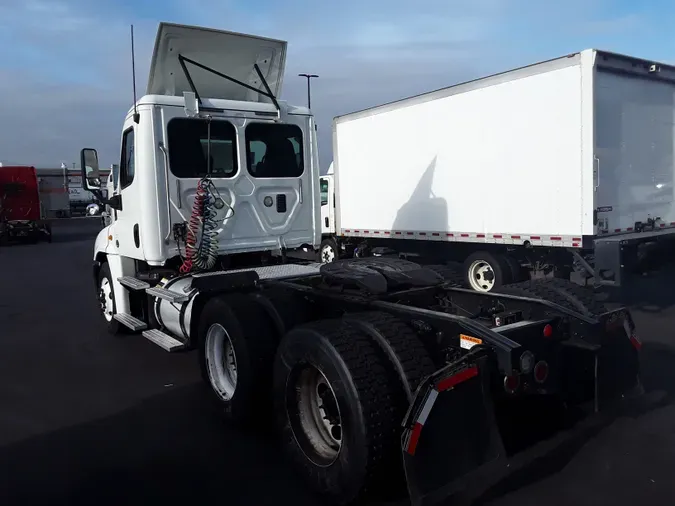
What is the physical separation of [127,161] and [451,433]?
5122mm

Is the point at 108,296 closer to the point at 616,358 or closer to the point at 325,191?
the point at 616,358

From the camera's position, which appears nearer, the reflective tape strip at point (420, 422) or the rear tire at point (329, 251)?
the reflective tape strip at point (420, 422)

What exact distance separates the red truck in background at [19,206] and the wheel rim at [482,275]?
23517mm

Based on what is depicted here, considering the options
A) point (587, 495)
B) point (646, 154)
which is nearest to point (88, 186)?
point (587, 495)

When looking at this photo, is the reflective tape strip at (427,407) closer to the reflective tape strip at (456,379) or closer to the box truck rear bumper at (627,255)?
the reflective tape strip at (456,379)

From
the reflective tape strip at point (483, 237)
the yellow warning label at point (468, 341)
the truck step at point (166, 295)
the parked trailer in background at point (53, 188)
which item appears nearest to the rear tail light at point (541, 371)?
the yellow warning label at point (468, 341)

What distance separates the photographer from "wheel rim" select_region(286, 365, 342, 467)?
3.91 metres

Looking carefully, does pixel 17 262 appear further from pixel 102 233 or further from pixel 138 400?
pixel 138 400

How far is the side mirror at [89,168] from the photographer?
703cm

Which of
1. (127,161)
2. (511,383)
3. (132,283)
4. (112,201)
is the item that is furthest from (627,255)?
(112,201)

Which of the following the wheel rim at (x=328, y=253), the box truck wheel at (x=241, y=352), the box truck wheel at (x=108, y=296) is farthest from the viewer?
the wheel rim at (x=328, y=253)

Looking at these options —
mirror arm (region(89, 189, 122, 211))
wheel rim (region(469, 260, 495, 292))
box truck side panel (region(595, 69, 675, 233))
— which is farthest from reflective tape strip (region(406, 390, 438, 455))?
wheel rim (region(469, 260, 495, 292))

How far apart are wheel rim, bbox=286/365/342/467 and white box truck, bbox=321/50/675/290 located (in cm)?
564

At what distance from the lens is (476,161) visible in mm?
10273
